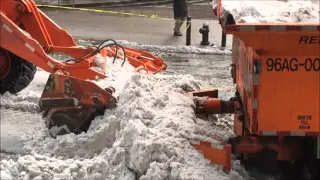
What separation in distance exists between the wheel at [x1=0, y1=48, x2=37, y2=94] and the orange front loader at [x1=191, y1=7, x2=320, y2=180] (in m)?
3.20

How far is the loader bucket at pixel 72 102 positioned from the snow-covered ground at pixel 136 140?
0.10 meters

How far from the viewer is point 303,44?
13.3 ft

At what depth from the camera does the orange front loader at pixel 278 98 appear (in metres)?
4.00

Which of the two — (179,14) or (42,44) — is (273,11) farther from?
(179,14)

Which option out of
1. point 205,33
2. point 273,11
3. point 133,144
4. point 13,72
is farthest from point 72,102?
point 205,33

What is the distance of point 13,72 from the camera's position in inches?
277

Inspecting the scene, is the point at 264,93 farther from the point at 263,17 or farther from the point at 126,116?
the point at 126,116

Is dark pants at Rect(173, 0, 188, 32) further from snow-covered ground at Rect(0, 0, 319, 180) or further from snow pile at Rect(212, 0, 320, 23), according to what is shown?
snow pile at Rect(212, 0, 320, 23)

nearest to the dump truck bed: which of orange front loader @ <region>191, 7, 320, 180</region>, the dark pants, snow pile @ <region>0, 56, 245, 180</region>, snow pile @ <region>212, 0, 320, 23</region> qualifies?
orange front loader @ <region>191, 7, 320, 180</region>

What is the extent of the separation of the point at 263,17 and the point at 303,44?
379mm

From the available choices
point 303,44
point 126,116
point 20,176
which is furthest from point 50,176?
point 303,44

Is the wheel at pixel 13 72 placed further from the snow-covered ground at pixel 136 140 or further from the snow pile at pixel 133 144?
the snow pile at pixel 133 144

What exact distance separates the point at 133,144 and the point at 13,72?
2764mm

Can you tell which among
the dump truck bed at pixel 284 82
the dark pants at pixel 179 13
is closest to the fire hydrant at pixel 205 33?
the dark pants at pixel 179 13
